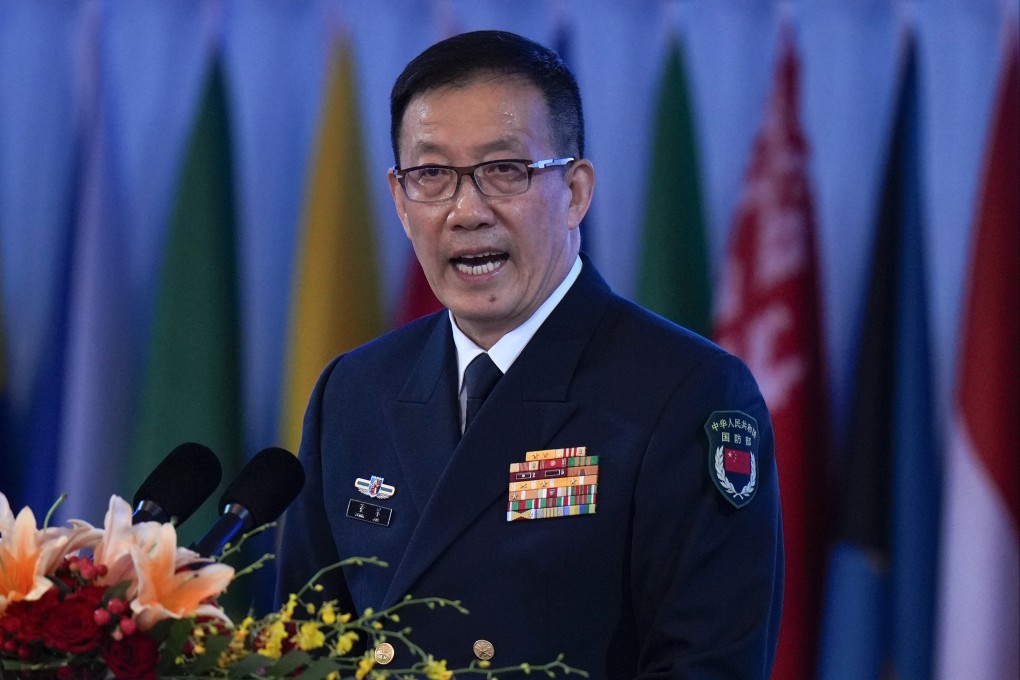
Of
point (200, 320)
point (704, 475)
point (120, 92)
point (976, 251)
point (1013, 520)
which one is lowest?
point (1013, 520)

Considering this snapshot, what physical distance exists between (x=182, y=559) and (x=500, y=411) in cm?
67

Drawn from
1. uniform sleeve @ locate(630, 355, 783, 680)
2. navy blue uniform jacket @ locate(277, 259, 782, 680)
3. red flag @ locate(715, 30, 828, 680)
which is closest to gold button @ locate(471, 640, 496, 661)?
navy blue uniform jacket @ locate(277, 259, 782, 680)

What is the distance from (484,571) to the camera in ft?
5.44

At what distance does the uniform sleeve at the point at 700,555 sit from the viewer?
1536 millimetres

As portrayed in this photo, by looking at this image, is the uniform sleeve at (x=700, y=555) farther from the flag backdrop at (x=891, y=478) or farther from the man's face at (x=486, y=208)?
the flag backdrop at (x=891, y=478)

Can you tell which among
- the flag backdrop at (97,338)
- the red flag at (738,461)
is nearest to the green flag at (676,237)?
the flag backdrop at (97,338)

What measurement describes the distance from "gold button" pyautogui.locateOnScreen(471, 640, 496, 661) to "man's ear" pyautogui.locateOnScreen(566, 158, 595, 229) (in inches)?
23.4

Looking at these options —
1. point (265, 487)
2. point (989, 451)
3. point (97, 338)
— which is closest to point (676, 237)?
point (989, 451)

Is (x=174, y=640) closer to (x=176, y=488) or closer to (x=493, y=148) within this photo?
(x=176, y=488)

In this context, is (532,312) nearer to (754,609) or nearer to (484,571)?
(484,571)

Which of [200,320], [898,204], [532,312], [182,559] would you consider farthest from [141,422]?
[182,559]

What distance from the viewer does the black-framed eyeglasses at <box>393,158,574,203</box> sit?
1711 mm

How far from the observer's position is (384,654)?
1665mm

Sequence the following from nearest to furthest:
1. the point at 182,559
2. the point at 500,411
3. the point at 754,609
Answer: the point at 182,559 < the point at 754,609 < the point at 500,411
